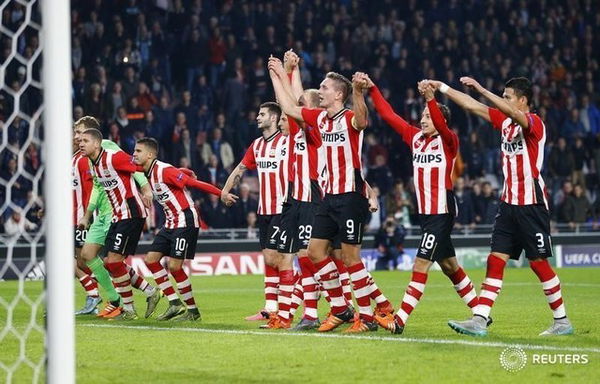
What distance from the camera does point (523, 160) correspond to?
9695 mm

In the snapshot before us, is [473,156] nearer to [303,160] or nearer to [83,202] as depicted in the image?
[83,202]

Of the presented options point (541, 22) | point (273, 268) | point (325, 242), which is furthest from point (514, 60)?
point (325, 242)

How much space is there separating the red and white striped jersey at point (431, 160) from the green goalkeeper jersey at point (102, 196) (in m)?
3.75

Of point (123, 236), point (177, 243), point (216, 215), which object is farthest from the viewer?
point (216, 215)

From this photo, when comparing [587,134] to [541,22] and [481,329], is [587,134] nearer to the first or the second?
[541,22]

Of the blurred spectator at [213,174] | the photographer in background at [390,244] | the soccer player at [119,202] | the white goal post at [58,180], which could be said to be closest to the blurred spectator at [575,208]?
the photographer in background at [390,244]

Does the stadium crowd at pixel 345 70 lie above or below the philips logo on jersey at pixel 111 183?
above

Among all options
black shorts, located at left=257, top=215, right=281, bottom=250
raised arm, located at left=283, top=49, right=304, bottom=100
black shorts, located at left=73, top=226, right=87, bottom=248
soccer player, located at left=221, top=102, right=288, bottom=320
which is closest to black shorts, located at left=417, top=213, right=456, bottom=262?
raised arm, located at left=283, top=49, right=304, bottom=100

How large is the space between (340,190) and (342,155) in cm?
32

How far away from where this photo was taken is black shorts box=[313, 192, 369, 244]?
9.91 m

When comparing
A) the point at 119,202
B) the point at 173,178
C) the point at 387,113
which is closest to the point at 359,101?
the point at 387,113

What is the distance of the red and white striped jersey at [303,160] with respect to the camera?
1069 centimetres

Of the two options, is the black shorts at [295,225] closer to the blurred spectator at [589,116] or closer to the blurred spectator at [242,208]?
the blurred spectator at [242,208]

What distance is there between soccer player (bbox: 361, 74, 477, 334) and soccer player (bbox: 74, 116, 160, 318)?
11.9ft
